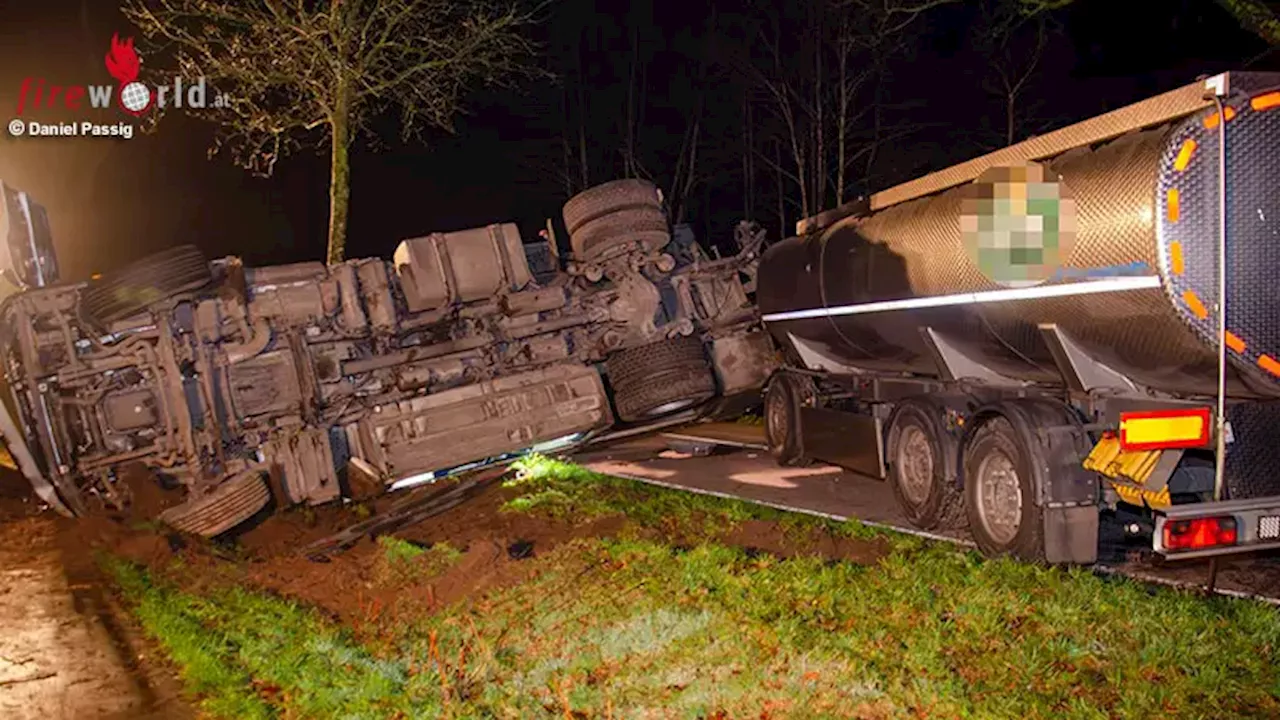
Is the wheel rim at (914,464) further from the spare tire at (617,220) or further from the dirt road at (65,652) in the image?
the dirt road at (65,652)

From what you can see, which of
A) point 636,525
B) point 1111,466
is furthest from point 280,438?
point 1111,466

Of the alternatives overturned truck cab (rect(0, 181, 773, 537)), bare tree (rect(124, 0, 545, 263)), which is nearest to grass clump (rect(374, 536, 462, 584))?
overturned truck cab (rect(0, 181, 773, 537))

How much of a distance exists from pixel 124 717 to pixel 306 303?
6.21 meters

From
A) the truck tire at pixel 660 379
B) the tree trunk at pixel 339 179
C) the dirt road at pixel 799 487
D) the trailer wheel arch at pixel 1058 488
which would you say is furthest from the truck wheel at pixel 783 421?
the tree trunk at pixel 339 179

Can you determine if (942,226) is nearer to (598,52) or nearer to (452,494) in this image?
(452,494)

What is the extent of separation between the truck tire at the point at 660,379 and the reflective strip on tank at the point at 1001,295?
61.6 inches

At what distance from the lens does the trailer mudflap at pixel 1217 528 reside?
581 cm

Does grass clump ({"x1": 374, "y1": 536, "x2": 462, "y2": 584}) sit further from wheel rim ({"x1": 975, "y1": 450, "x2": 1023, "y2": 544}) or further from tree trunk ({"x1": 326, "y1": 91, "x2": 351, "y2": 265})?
tree trunk ({"x1": 326, "y1": 91, "x2": 351, "y2": 265})

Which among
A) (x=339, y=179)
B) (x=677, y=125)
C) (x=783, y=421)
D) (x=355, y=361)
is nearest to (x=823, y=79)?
(x=677, y=125)

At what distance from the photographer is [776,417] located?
13.3 meters

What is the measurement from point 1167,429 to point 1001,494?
1775 millimetres

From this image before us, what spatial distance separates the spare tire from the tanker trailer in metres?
2.95

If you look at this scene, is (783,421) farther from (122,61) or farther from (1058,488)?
(122,61)

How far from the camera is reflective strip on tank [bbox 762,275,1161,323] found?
19.7 ft
